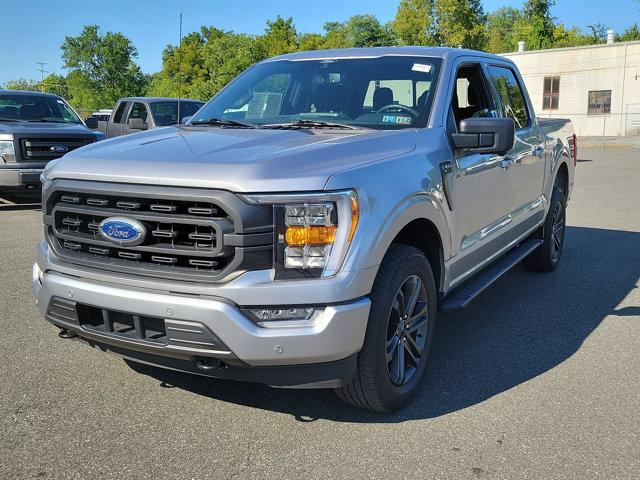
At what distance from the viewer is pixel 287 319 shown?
9.39 ft

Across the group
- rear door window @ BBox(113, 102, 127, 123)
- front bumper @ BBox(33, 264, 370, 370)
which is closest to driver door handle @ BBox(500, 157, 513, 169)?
front bumper @ BBox(33, 264, 370, 370)

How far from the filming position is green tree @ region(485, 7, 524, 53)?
83.5 metres

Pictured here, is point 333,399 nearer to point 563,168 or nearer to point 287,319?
point 287,319

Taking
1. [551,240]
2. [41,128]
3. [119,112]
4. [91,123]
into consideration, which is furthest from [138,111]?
[551,240]

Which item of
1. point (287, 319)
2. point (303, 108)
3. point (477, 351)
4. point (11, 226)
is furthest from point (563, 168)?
point (11, 226)

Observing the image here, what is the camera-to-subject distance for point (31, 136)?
388 inches

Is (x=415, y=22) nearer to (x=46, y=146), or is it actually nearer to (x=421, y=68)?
(x=46, y=146)

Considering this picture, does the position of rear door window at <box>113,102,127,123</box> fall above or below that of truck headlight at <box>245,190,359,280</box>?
above

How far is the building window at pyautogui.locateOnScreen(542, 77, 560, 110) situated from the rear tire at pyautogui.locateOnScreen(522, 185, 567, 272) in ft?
126

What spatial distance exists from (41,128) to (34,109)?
131cm

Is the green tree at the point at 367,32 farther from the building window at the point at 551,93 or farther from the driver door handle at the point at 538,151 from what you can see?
the driver door handle at the point at 538,151

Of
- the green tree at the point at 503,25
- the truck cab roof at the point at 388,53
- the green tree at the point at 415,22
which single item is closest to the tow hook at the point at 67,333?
the truck cab roof at the point at 388,53

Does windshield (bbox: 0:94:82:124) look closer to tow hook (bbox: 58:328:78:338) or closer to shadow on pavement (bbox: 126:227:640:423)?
shadow on pavement (bbox: 126:227:640:423)

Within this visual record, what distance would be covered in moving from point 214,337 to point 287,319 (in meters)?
0.32
